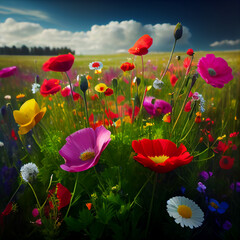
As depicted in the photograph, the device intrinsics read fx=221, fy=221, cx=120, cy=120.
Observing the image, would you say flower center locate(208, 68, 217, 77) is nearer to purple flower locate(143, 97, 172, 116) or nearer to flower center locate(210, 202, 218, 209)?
purple flower locate(143, 97, 172, 116)

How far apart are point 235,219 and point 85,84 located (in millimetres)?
558

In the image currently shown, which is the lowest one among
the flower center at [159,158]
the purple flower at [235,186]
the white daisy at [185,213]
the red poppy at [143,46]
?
the purple flower at [235,186]

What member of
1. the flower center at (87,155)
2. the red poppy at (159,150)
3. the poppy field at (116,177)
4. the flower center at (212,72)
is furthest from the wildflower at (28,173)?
the flower center at (212,72)

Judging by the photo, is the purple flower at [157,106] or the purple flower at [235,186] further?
the purple flower at [157,106]

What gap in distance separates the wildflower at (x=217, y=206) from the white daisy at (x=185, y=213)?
0.12 m

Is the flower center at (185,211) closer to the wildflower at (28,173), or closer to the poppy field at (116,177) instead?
the poppy field at (116,177)

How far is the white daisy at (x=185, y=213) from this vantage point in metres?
0.48

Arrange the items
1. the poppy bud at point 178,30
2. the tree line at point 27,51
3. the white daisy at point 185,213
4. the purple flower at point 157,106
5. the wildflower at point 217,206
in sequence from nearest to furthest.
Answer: the white daisy at point 185,213 < the wildflower at point 217,206 < the poppy bud at point 178,30 < the purple flower at point 157,106 < the tree line at point 27,51

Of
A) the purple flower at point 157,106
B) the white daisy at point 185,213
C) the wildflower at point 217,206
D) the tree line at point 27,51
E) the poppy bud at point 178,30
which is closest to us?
the white daisy at point 185,213

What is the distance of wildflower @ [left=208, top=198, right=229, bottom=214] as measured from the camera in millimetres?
608

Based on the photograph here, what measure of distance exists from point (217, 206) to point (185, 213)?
0.60ft

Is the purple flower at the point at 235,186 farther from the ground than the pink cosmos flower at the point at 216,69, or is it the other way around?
the pink cosmos flower at the point at 216,69

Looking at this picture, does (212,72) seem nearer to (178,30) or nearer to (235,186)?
(178,30)

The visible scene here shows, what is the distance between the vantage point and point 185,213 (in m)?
0.50
